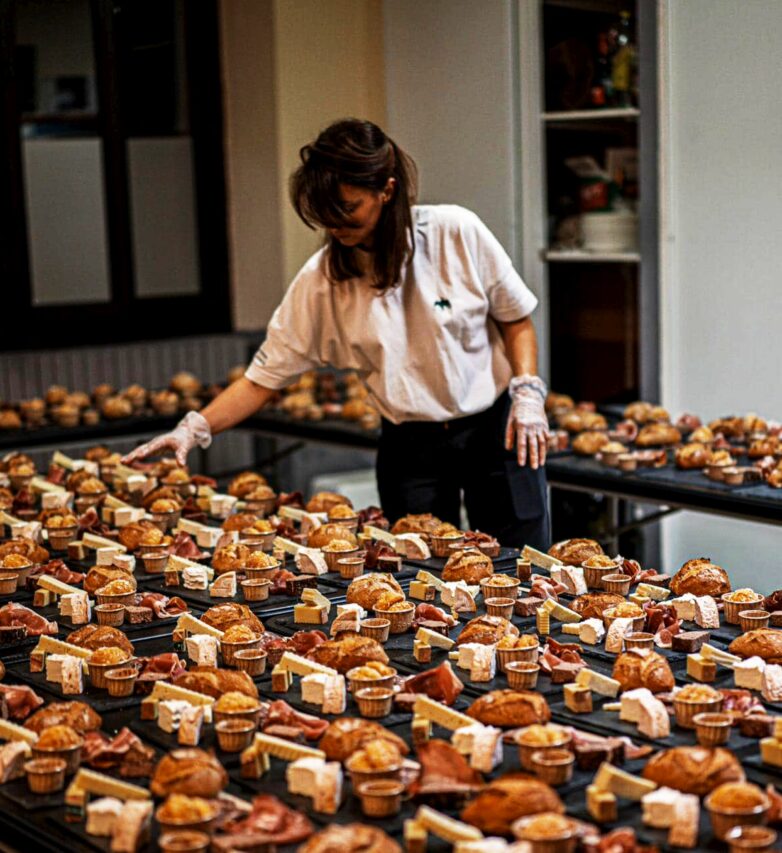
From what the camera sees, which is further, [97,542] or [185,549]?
[97,542]

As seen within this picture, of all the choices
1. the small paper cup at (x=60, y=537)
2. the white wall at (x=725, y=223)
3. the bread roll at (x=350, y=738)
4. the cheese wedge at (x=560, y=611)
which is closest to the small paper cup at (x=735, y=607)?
the cheese wedge at (x=560, y=611)

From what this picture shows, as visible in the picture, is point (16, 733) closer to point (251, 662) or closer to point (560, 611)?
point (251, 662)

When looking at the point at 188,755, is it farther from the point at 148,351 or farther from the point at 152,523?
the point at 148,351

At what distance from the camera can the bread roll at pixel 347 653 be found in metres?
1.95

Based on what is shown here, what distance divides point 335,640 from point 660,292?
3.04 meters

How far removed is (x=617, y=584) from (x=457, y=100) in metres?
3.40

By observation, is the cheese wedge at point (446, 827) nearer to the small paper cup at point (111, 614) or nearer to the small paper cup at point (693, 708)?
the small paper cup at point (693, 708)

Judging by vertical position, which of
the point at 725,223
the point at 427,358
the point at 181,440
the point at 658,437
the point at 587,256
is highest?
the point at 725,223

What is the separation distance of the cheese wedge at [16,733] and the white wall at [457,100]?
3.80 m

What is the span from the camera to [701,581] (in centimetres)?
226

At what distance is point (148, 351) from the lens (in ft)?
19.1

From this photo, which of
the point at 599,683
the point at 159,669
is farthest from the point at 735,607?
the point at 159,669

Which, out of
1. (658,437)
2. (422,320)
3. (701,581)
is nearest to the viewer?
(701,581)

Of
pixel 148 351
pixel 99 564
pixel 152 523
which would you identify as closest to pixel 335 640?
Result: pixel 99 564
